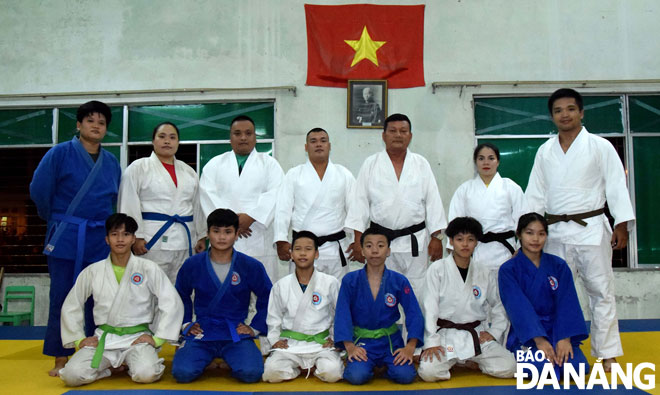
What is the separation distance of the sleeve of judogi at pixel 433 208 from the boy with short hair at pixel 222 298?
1221mm

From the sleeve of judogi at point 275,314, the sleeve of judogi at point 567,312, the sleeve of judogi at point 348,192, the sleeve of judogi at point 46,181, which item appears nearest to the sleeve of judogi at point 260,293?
the sleeve of judogi at point 275,314

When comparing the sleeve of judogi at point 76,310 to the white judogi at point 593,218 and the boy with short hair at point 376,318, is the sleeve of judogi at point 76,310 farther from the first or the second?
the white judogi at point 593,218

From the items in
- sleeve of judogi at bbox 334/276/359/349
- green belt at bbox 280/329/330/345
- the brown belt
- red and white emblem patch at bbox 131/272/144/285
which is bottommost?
green belt at bbox 280/329/330/345

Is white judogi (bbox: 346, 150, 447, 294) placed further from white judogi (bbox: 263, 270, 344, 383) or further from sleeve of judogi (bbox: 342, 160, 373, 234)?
white judogi (bbox: 263, 270, 344, 383)

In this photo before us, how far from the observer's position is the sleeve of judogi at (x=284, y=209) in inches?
148

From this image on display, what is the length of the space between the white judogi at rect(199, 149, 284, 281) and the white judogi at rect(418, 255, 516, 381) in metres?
1.28

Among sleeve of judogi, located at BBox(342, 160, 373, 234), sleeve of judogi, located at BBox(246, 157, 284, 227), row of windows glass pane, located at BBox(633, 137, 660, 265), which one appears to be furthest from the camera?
row of windows glass pane, located at BBox(633, 137, 660, 265)

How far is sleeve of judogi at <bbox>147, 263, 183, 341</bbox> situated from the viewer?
3.08 meters

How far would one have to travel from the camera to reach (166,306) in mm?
3131

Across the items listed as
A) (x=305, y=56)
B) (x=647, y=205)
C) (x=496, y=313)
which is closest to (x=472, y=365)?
(x=496, y=313)

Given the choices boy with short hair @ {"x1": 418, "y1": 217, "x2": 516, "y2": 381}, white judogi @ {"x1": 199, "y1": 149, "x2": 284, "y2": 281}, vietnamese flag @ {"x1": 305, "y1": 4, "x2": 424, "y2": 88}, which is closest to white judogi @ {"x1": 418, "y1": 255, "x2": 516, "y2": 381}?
boy with short hair @ {"x1": 418, "y1": 217, "x2": 516, "y2": 381}

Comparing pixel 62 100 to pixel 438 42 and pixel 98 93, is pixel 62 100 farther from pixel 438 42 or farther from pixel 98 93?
pixel 438 42

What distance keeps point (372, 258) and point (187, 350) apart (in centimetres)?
124

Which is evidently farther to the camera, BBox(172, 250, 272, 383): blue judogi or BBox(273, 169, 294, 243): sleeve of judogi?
BBox(273, 169, 294, 243): sleeve of judogi
